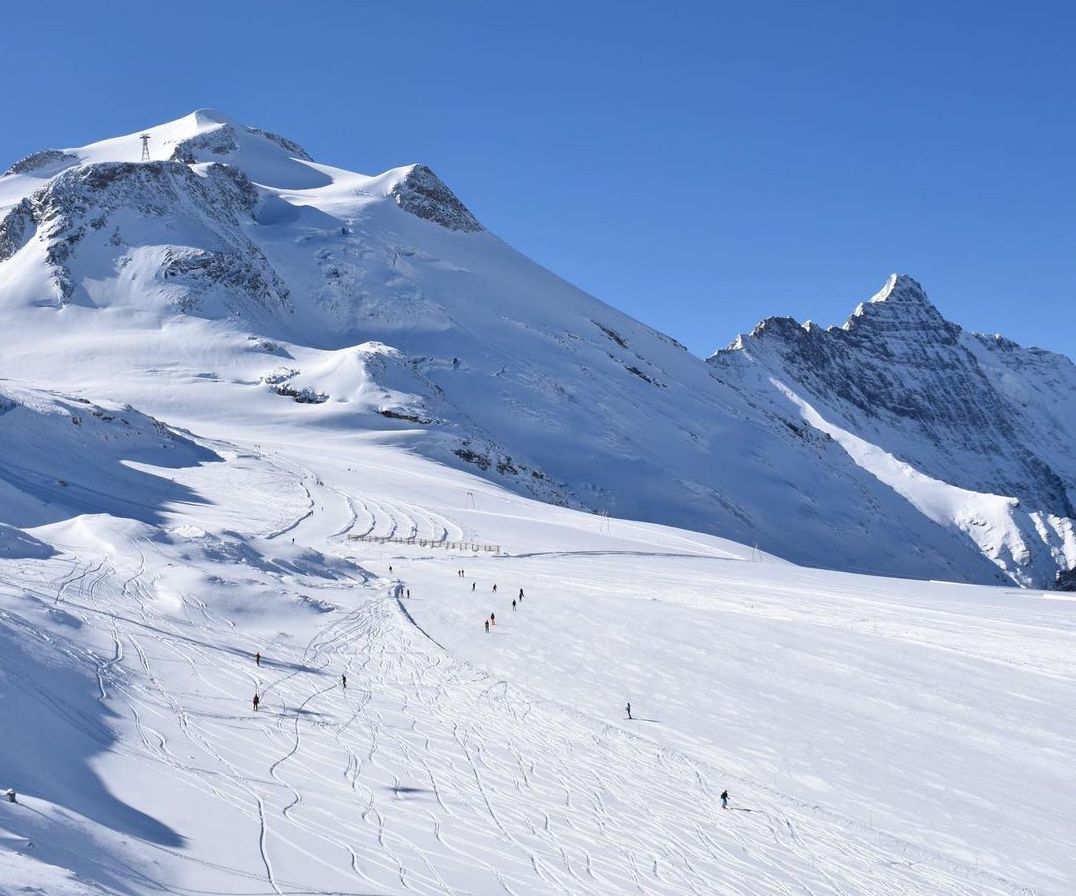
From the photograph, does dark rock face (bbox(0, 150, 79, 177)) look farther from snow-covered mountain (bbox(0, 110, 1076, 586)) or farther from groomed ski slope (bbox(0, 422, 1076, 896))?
groomed ski slope (bbox(0, 422, 1076, 896))

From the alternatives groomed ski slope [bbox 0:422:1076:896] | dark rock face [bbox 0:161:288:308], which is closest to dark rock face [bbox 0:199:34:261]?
dark rock face [bbox 0:161:288:308]

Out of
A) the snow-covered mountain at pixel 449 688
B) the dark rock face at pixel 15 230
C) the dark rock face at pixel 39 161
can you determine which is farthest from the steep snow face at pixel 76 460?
the dark rock face at pixel 39 161

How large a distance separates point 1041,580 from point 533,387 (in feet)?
383

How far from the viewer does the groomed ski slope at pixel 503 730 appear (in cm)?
1536

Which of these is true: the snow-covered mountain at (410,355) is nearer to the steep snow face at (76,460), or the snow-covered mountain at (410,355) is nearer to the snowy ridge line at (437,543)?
the steep snow face at (76,460)

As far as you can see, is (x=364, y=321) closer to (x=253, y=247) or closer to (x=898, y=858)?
(x=253, y=247)

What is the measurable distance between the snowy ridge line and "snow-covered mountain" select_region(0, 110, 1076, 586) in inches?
1505

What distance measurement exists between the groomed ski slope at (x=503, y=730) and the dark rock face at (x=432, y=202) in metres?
Result: 148

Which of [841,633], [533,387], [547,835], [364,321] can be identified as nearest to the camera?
[547,835]

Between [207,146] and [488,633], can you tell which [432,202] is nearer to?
[207,146]

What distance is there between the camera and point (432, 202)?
19112cm

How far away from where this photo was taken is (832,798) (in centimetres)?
2208

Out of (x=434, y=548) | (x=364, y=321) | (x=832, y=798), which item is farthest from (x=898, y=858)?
(x=364, y=321)

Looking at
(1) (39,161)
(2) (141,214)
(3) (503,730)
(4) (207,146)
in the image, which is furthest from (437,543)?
(1) (39,161)
